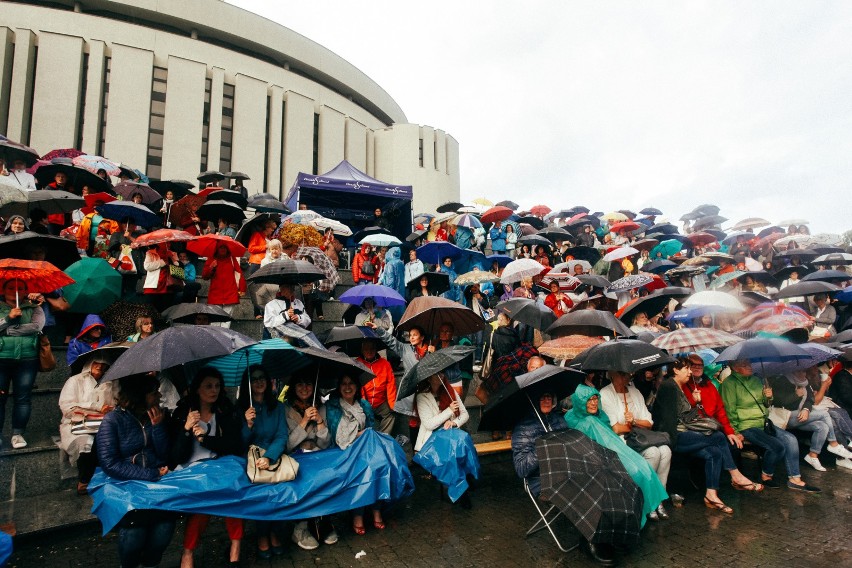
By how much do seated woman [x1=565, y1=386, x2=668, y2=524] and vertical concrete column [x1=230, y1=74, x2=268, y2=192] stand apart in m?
23.9

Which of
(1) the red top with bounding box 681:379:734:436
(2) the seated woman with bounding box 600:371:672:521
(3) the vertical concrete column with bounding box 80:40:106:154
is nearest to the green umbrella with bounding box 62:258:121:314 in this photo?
(2) the seated woman with bounding box 600:371:672:521

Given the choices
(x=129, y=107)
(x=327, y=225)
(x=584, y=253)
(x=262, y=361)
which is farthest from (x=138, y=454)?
(x=129, y=107)

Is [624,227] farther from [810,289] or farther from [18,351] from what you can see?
[18,351]

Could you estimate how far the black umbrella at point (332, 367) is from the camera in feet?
14.3

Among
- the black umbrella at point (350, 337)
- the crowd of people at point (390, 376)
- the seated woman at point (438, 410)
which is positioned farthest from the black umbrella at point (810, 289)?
the black umbrella at point (350, 337)

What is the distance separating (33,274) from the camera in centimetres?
489

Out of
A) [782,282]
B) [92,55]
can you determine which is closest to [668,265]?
[782,282]

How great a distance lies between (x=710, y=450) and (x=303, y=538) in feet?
15.4

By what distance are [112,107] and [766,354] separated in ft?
86.1

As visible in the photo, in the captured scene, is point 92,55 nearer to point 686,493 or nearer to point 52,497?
point 52,497

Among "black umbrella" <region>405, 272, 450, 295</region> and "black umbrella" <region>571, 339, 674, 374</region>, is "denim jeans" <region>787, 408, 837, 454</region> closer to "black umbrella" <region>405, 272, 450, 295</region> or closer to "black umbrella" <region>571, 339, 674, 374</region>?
"black umbrella" <region>571, 339, 674, 374</region>

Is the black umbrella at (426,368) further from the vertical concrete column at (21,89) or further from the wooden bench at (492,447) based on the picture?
the vertical concrete column at (21,89)

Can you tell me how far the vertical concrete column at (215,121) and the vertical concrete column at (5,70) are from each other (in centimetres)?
814

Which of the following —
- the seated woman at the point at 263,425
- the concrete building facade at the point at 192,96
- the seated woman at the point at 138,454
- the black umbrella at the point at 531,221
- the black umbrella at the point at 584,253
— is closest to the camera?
the seated woman at the point at 138,454
